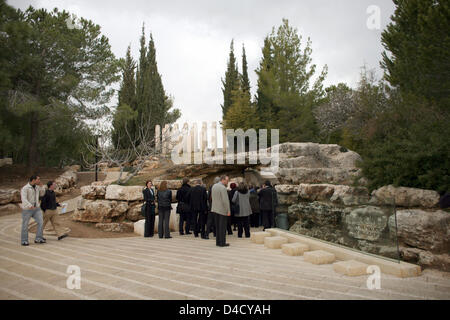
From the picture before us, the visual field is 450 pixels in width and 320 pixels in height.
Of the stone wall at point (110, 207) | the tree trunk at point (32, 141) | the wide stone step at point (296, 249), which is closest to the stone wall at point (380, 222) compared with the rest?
the wide stone step at point (296, 249)

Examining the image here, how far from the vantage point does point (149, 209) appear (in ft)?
28.5

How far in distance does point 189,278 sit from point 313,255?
2.35 m

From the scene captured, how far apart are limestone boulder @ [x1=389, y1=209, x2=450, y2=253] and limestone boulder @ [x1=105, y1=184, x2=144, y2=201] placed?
30.0 feet

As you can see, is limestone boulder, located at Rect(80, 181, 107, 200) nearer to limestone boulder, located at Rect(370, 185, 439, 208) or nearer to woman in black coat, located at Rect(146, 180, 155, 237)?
woman in black coat, located at Rect(146, 180, 155, 237)

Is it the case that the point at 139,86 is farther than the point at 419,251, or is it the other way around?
the point at 139,86

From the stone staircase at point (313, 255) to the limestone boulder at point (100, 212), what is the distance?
6.22 metres

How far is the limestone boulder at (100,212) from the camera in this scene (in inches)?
433

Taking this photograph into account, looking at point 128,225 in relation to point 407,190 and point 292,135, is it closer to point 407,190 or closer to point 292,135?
point 407,190

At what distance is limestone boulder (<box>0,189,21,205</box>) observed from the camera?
14249 mm

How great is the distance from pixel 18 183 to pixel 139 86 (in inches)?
563

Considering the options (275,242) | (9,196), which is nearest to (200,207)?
(275,242)

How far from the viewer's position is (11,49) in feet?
52.3

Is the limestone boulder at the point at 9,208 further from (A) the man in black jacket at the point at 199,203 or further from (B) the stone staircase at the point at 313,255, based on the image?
(B) the stone staircase at the point at 313,255
